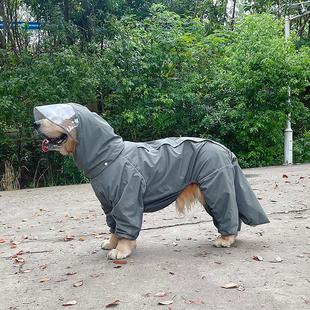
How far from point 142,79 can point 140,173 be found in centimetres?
783

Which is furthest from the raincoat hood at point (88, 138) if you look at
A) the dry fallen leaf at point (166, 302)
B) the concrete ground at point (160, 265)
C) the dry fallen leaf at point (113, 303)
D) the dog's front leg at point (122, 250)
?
the dry fallen leaf at point (166, 302)

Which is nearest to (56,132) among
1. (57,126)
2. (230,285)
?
(57,126)

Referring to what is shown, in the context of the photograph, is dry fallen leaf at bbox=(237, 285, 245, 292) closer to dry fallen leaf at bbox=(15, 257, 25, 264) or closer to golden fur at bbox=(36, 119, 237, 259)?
golden fur at bbox=(36, 119, 237, 259)

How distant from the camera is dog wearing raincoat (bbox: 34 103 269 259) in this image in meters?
3.54

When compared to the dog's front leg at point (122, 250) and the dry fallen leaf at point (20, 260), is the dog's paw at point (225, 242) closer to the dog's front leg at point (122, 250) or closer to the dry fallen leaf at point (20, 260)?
the dog's front leg at point (122, 250)

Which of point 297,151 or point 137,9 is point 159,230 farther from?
point 137,9

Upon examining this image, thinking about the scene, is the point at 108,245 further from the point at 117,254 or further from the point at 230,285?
the point at 230,285

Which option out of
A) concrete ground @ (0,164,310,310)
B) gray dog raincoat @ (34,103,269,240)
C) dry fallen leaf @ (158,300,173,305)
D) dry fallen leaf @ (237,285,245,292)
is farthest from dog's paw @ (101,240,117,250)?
dry fallen leaf @ (237,285,245,292)

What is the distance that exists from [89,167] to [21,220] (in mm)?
2919

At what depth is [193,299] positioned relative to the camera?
106 inches

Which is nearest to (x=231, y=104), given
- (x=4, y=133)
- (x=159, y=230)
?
(x=4, y=133)

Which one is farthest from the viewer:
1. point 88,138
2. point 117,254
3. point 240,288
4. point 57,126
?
point 117,254

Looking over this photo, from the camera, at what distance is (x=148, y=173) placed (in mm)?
3713

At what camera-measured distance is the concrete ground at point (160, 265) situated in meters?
2.74
